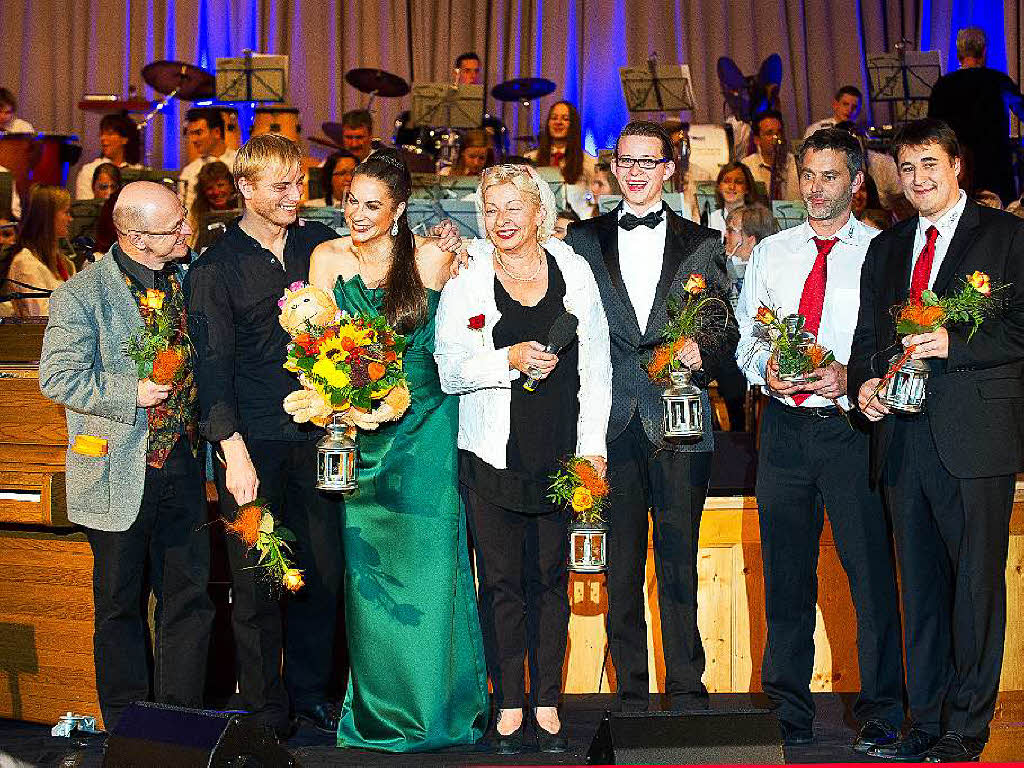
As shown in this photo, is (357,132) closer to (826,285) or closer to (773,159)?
(773,159)

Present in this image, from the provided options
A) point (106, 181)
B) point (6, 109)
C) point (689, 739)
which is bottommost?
point (689, 739)

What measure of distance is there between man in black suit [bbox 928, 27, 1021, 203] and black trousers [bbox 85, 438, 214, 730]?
22.1 ft

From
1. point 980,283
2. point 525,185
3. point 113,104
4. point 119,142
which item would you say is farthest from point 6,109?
point 980,283

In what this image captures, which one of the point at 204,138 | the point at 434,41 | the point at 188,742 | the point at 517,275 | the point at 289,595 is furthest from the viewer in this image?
the point at 434,41

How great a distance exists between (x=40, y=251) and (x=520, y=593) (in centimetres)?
507

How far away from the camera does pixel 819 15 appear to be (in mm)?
13797

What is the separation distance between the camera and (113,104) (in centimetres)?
1223

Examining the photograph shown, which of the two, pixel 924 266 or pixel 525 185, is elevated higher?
pixel 525 185

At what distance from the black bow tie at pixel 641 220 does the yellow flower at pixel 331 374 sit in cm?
101

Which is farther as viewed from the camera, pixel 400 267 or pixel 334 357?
pixel 400 267

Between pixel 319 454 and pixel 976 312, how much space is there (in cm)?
191

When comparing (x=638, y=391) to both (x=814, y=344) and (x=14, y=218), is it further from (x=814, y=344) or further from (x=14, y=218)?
(x=14, y=218)

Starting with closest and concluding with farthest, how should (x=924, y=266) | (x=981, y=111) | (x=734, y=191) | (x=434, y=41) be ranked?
(x=924, y=266), (x=734, y=191), (x=981, y=111), (x=434, y=41)

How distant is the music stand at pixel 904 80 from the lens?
35.5 ft
